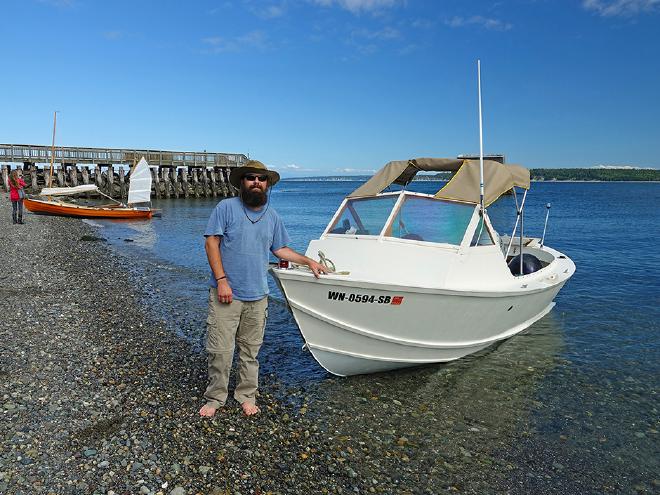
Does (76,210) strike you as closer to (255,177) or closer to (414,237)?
(414,237)

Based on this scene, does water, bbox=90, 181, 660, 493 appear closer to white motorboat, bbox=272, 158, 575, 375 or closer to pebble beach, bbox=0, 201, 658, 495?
pebble beach, bbox=0, 201, 658, 495

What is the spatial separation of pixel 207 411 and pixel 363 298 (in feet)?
7.47

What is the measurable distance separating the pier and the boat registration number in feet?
131

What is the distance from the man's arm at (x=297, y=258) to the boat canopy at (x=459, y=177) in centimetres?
240

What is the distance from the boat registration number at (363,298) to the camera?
20.5 ft

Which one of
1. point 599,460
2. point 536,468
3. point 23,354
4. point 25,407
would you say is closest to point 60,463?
point 25,407

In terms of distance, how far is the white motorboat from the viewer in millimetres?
6344

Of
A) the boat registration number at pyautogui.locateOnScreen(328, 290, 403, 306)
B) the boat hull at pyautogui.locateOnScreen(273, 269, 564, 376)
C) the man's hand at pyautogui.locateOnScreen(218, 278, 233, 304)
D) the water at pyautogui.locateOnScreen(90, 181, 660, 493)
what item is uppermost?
the man's hand at pyautogui.locateOnScreen(218, 278, 233, 304)

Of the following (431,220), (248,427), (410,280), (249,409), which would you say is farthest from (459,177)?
(248,427)

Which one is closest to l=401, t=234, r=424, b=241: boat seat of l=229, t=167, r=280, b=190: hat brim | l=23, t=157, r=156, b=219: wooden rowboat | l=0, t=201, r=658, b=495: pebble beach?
l=0, t=201, r=658, b=495: pebble beach

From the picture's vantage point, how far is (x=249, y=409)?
18.6 ft

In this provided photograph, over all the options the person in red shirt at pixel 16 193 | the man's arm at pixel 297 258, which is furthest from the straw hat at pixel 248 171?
the person in red shirt at pixel 16 193

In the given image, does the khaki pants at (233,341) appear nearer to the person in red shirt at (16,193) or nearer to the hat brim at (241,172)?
the hat brim at (241,172)

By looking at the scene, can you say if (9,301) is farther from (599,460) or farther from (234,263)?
(599,460)
